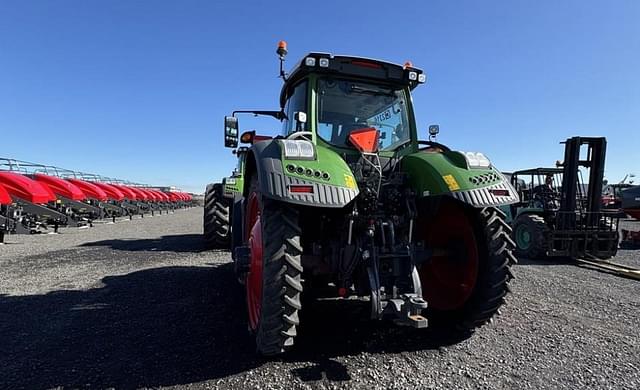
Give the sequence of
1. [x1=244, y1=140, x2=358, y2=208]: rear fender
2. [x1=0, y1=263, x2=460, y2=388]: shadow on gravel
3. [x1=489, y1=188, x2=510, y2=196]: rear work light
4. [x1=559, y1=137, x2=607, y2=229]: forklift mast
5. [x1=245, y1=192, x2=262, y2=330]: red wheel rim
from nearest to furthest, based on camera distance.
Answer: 1. [x1=244, y1=140, x2=358, y2=208]: rear fender
2. [x1=0, y1=263, x2=460, y2=388]: shadow on gravel
3. [x1=245, y1=192, x2=262, y2=330]: red wheel rim
4. [x1=489, y1=188, x2=510, y2=196]: rear work light
5. [x1=559, y1=137, x2=607, y2=229]: forklift mast

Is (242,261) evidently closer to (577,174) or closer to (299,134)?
(299,134)

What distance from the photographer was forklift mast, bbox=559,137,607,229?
6957mm

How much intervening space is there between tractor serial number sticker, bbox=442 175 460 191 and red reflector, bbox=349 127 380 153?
678 millimetres

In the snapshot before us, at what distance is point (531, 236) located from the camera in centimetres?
727

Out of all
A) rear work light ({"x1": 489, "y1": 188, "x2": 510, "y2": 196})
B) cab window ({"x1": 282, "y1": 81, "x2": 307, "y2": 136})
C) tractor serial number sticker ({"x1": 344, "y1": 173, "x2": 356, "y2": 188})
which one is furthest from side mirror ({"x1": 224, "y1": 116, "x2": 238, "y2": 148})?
rear work light ({"x1": 489, "y1": 188, "x2": 510, "y2": 196})

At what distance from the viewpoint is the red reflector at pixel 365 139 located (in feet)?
9.84

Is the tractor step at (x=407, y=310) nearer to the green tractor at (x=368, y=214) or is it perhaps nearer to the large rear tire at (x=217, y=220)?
the green tractor at (x=368, y=214)

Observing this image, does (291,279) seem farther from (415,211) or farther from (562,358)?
(562,358)

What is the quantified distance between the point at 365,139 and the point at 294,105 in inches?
37.5

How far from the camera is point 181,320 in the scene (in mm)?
3256

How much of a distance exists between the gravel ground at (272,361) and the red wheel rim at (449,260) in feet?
1.23

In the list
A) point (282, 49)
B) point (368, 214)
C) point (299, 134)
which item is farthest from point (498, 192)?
point (282, 49)

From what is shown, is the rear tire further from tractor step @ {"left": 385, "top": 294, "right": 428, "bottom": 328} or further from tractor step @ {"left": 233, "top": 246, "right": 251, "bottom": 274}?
tractor step @ {"left": 233, "top": 246, "right": 251, "bottom": 274}

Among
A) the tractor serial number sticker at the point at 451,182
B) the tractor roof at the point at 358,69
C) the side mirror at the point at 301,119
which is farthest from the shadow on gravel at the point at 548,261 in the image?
the side mirror at the point at 301,119
